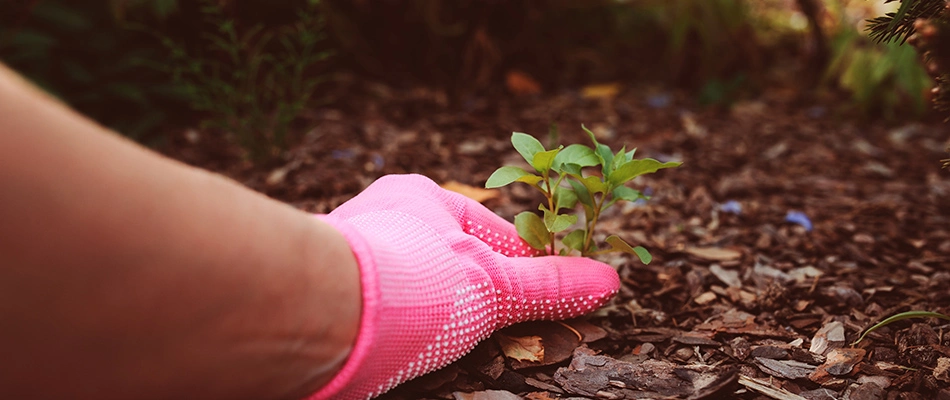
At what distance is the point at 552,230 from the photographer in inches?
46.9

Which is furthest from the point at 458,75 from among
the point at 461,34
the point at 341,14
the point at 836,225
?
the point at 836,225

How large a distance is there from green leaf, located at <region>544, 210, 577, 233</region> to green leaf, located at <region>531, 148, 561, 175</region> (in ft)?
0.28

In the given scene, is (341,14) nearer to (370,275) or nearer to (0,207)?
(370,275)

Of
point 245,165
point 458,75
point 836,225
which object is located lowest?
point 245,165

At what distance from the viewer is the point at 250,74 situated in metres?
1.97

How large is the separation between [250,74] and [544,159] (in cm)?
118

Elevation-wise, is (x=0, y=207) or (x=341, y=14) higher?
(x=0, y=207)

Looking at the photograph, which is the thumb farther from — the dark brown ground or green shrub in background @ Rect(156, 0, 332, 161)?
green shrub in background @ Rect(156, 0, 332, 161)

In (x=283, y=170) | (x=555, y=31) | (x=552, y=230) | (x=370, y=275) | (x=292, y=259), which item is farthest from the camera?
(x=555, y=31)

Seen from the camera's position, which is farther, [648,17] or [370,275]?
[648,17]

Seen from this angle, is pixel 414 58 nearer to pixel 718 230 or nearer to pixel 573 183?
pixel 718 230

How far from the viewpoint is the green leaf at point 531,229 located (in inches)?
49.0

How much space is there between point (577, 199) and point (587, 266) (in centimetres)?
13

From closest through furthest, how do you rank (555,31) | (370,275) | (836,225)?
(370,275), (836,225), (555,31)
